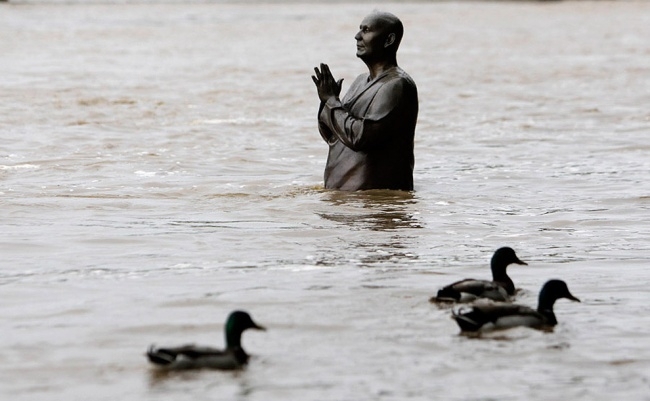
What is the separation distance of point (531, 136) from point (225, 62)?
1367 cm

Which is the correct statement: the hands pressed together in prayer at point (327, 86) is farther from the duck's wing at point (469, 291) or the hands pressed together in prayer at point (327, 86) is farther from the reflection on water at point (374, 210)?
the duck's wing at point (469, 291)

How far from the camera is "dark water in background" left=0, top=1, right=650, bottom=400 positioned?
8781mm

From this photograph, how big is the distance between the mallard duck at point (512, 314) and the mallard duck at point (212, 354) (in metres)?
1.40

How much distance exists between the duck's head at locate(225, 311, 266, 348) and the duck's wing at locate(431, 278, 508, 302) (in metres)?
1.85

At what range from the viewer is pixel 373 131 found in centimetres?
1402

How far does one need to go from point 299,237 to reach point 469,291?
2.96 m

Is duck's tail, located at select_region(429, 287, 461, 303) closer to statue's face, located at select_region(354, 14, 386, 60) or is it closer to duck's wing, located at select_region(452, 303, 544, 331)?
duck's wing, located at select_region(452, 303, 544, 331)

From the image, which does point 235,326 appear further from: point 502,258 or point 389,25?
point 389,25

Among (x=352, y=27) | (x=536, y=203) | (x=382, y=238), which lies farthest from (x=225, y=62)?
(x=382, y=238)

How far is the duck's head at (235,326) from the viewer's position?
8719 millimetres

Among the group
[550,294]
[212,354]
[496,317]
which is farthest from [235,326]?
[550,294]

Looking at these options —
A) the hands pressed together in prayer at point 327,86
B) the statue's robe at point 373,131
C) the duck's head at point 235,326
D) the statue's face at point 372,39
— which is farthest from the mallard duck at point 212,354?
the statue's face at point 372,39

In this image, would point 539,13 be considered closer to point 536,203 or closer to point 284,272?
point 536,203

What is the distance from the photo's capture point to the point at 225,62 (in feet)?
113
